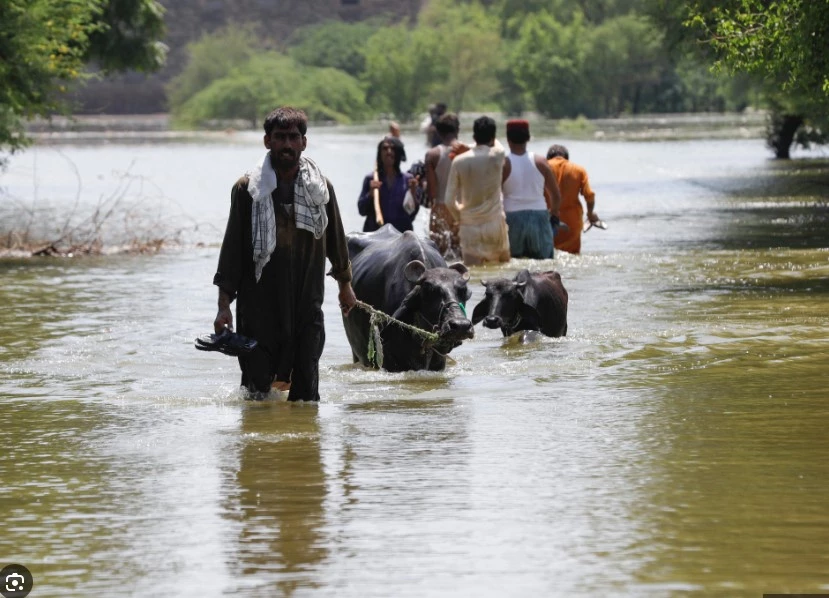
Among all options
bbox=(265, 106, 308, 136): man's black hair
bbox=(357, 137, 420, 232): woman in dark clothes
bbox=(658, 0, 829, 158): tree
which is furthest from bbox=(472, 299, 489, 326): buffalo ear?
bbox=(658, 0, 829, 158): tree

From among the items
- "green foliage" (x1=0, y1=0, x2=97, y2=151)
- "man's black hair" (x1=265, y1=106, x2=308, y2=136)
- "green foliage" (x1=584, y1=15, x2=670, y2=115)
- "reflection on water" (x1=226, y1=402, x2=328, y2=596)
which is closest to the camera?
"reflection on water" (x1=226, y1=402, x2=328, y2=596)

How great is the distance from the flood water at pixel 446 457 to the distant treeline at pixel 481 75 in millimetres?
93825

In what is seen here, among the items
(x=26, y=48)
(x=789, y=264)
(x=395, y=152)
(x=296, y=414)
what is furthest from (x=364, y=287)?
(x=26, y=48)

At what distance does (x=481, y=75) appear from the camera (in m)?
125

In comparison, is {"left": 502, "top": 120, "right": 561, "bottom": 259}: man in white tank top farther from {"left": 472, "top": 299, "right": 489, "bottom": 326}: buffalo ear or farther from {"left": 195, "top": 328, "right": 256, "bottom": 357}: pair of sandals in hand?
{"left": 195, "top": 328, "right": 256, "bottom": 357}: pair of sandals in hand

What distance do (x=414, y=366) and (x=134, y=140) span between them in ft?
250

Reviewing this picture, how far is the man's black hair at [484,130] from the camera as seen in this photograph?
1612 cm

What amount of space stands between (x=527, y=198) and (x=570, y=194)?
1110 mm

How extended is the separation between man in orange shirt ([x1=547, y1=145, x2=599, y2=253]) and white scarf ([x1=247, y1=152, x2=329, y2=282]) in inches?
341

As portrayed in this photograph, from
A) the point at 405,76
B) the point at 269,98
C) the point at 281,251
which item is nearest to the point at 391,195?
the point at 281,251

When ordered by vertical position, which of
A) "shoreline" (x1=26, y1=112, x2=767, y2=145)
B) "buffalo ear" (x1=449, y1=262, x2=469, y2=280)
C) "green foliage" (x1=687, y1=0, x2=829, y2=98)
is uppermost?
"green foliage" (x1=687, y1=0, x2=829, y2=98)

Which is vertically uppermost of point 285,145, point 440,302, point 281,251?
point 285,145

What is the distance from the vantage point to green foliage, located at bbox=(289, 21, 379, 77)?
138 m

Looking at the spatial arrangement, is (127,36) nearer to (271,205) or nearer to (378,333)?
(378,333)
